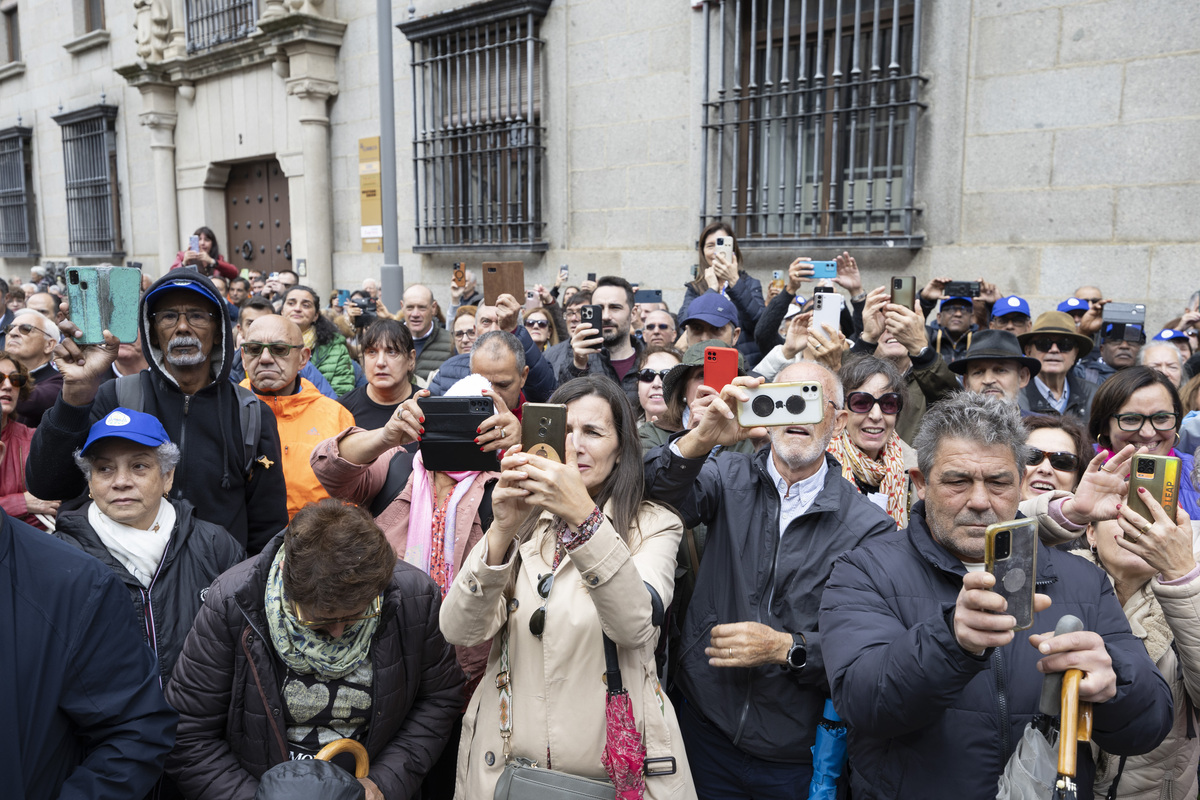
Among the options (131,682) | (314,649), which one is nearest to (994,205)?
(314,649)

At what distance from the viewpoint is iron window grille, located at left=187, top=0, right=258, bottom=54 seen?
12320 mm

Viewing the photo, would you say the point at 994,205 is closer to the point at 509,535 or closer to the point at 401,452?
the point at 401,452

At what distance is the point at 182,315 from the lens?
10.9ft

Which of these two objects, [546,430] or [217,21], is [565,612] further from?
[217,21]

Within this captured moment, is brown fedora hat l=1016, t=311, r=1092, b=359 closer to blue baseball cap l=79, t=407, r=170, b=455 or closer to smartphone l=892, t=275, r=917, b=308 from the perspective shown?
smartphone l=892, t=275, r=917, b=308

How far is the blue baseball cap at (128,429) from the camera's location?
8.87 feet

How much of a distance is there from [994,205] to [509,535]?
5837 mm

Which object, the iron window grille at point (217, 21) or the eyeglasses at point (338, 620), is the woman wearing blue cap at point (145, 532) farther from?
the iron window grille at point (217, 21)

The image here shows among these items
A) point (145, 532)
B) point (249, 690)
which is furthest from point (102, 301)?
point (249, 690)

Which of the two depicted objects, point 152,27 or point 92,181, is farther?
point 92,181

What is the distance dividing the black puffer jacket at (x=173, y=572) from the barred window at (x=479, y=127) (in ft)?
23.7

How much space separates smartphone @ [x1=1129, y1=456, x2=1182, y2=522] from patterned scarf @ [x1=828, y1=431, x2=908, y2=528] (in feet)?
4.14

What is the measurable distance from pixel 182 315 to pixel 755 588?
241 centimetres

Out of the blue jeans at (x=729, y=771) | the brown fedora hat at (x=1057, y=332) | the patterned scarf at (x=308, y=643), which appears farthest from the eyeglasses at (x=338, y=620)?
the brown fedora hat at (x=1057, y=332)
